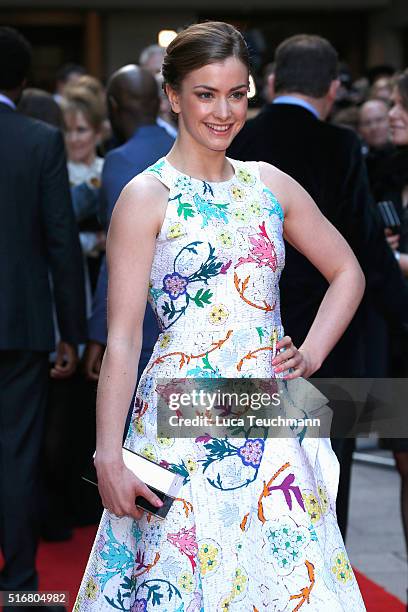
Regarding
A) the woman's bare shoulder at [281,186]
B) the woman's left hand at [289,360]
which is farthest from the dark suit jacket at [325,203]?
the woman's left hand at [289,360]

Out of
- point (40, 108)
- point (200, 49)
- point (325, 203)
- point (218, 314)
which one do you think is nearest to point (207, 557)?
point (218, 314)

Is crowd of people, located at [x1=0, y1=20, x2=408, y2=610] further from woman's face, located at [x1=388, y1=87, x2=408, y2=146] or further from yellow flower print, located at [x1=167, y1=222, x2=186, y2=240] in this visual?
yellow flower print, located at [x1=167, y1=222, x2=186, y2=240]

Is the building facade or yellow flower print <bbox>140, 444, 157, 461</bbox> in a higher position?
the building facade

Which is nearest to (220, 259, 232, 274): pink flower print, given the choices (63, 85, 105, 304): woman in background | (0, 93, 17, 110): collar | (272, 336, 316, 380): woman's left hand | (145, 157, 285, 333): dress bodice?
(145, 157, 285, 333): dress bodice

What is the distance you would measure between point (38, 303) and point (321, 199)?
114 cm

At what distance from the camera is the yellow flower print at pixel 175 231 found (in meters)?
2.73

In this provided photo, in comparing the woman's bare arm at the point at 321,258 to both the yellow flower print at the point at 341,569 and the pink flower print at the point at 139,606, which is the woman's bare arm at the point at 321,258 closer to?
the yellow flower print at the point at 341,569

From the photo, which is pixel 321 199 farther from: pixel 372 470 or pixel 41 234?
pixel 372 470

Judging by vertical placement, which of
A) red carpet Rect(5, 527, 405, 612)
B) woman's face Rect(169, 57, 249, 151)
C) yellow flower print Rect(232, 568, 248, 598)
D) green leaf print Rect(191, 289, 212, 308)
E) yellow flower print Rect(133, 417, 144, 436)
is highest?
woman's face Rect(169, 57, 249, 151)

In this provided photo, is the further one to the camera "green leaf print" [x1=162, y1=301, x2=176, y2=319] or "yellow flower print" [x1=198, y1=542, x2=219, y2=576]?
"green leaf print" [x1=162, y1=301, x2=176, y2=319]

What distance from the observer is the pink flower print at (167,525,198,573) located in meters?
2.66

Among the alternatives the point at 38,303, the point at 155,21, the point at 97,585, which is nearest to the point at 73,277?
the point at 38,303

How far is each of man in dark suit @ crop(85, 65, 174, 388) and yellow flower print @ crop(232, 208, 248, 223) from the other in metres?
1.49

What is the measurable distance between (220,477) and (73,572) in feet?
8.01
